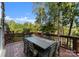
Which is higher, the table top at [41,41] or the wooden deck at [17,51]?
the table top at [41,41]

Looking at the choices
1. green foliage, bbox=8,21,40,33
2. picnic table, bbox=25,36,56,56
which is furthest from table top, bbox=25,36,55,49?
green foliage, bbox=8,21,40,33

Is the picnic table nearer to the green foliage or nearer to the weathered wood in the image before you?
the weathered wood

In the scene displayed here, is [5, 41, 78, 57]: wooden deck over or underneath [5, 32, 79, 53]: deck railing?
underneath

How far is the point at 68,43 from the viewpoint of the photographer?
101 inches

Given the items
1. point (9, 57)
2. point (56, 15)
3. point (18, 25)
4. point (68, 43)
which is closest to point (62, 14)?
point (56, 15)

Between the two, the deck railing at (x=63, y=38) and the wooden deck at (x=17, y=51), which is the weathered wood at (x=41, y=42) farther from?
the wooden deck at (x=17, y=51)

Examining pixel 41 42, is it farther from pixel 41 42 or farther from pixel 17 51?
pixel 17 51

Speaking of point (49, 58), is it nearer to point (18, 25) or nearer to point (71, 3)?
point (18, 25)

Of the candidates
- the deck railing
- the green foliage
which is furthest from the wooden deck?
the green foliage

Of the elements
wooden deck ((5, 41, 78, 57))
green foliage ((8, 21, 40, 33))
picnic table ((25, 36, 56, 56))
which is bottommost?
wooden deck ((5, 41, 78, 57))

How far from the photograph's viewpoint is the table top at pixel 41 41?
251 centimetres

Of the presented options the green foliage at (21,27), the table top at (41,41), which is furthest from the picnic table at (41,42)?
the green foliage at (21,27)

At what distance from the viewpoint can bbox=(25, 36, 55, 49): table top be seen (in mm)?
2506

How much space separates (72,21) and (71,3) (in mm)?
251
